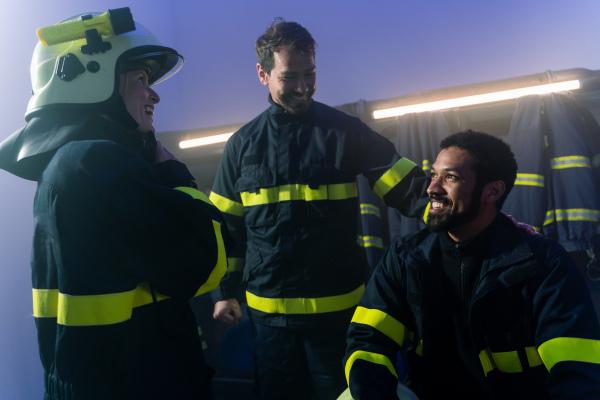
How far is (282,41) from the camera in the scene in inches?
68.1

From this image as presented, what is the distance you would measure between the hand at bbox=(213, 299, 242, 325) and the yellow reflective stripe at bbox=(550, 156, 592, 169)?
203 centimetres

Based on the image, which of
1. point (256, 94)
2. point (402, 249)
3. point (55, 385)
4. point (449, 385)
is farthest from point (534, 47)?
point (55, 385)

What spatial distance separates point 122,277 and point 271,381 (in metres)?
0.94

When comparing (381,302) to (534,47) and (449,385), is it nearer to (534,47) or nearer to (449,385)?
(449,385)

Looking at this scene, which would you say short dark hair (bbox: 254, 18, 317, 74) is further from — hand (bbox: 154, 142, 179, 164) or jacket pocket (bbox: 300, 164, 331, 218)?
hand (bbox: 154, 142, 179, 164)

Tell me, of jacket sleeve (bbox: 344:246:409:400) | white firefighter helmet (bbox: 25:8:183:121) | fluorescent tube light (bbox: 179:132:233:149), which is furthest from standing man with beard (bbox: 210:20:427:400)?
fluorescent tube light (bbox: 179:132:233:149)

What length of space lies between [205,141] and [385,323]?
2325 mm

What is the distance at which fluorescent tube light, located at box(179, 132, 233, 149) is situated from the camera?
3131 millimetres

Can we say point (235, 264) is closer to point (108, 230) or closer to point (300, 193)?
point (300, 193)

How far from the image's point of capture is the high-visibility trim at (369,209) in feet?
8.64

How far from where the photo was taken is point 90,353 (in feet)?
3.05

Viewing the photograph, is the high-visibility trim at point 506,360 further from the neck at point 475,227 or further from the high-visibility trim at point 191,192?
the high-visibility trim at point 191,192

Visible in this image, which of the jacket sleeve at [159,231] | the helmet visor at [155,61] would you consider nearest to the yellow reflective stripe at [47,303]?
the jacket sleeve at [159,231]

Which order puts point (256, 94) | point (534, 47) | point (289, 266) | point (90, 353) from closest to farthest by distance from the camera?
point (90, 353), point (289, 266), point (534, 47), point (256, 94)
